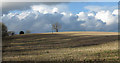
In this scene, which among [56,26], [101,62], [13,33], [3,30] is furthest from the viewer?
[56,26]

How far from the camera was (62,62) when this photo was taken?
1197 centimetres

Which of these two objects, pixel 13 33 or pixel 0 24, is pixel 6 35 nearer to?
pixel 0 24

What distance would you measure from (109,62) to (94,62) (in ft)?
4.18

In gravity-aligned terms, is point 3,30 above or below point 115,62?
above

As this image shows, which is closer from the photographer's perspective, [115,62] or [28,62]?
[115,62]

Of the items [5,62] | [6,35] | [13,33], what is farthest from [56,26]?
[5,62]

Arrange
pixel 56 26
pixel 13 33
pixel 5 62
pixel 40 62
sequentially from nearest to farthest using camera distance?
pixel 40 62, pixel 5 62, pixel 13 33, pixel 56 26

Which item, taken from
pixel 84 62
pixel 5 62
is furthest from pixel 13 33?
pixel 84 62

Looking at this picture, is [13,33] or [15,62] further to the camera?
[13,33]

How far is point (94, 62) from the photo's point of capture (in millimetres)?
11617

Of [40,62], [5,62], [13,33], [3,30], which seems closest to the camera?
[40,62]

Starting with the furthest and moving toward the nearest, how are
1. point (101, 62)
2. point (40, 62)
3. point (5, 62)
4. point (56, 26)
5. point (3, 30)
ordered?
point (56, 26), point (3, 30), point (5, 62), point (40, 62), point (101, 62)

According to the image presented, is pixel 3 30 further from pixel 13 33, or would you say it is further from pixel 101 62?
pixel 101 62

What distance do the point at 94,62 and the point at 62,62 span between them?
8.81ft
